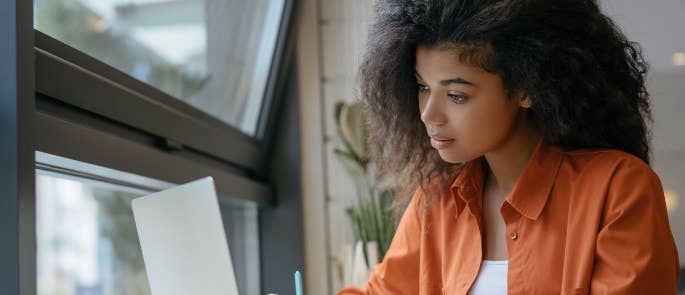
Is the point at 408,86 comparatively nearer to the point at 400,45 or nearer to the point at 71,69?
the point at 400,45

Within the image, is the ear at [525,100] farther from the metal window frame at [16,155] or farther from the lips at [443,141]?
the metal window frame at [16,155]

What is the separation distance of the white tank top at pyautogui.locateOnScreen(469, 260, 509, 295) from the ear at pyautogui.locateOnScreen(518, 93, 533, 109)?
0.32m

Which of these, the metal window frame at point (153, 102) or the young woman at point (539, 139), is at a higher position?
the metal window frame at point (153, 102)

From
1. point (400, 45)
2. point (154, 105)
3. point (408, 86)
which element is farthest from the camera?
point (154, 105)

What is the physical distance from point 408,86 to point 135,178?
733 mm

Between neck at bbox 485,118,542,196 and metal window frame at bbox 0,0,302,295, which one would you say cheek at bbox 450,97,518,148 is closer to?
neck at bbox 485,118,542,196

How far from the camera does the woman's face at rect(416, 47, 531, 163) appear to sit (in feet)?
5.71

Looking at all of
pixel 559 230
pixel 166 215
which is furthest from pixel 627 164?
pixel 166 215

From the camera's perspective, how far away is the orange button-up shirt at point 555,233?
5.27 feet

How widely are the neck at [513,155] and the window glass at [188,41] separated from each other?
97 centimetres

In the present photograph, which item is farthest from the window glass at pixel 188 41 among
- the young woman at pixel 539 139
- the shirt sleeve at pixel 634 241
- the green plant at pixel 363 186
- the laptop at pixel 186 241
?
the shirt sleeve at pixel 634 241

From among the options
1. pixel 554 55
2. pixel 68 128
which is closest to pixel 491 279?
pixel 554 55

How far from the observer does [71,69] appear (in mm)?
1891

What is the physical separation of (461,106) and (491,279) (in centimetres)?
36
